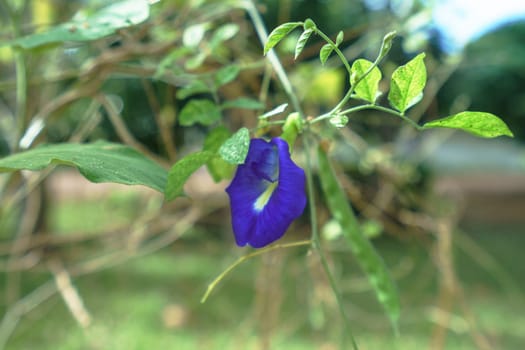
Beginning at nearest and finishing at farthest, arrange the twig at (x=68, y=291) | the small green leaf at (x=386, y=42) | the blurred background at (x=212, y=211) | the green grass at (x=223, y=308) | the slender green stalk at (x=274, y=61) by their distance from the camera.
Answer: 1. the small green leaf at (x=386, y=42)
2. the slender green stalk at (x=274, y=61)
3. the blurred background at (x=212, y=211)
4. the twig at (x=68, y=291)
5. the green grass at (x=223, y=308)

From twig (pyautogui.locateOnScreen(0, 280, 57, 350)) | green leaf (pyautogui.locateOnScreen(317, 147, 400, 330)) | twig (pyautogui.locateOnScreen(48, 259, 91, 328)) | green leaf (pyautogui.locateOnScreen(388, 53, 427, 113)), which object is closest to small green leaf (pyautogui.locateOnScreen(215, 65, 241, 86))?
green leaf (pyautogui.locateOnScreen(317, 147, 400, 330))

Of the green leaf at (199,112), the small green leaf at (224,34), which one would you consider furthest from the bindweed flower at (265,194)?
the small green leaf at (224,34)

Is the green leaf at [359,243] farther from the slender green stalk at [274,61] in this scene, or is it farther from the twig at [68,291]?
Answer: the twig at [68,291]

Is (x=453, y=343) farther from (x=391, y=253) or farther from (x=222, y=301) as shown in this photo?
(x=391, y=253)

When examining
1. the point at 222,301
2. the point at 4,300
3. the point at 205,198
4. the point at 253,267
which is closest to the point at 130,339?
the point at 222,301

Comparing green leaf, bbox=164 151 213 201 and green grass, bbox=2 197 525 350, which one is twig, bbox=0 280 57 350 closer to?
green grass, bbox=2 197 525 350

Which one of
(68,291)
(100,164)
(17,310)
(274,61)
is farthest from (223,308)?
(100,164)
